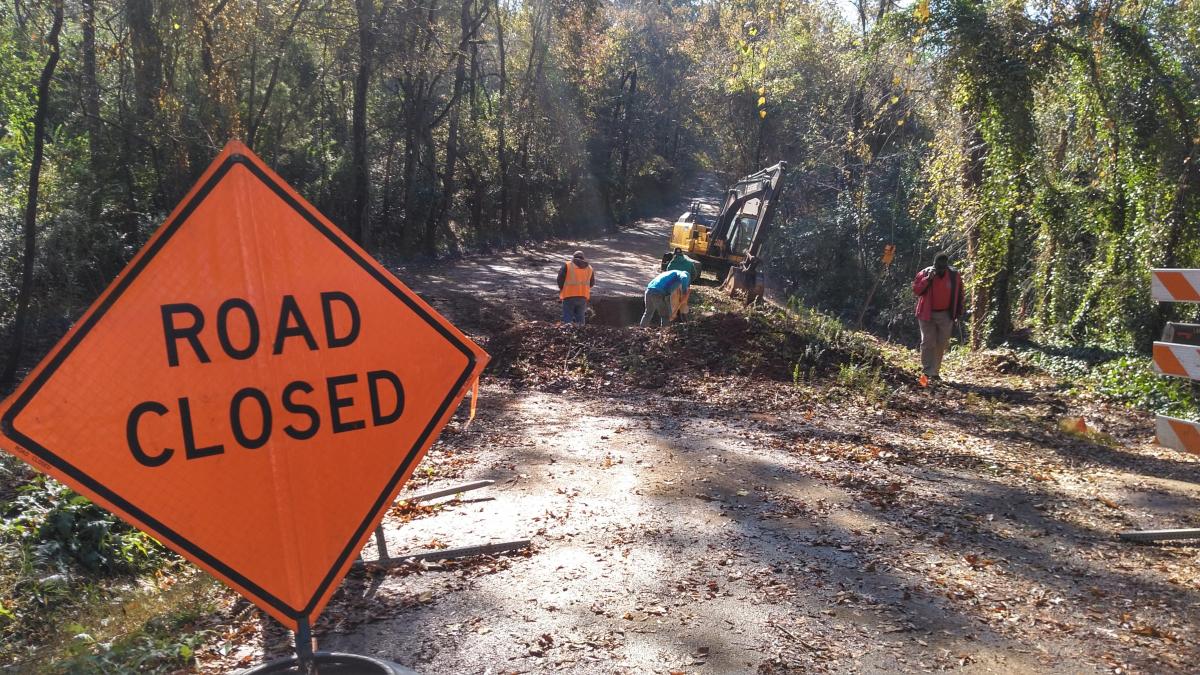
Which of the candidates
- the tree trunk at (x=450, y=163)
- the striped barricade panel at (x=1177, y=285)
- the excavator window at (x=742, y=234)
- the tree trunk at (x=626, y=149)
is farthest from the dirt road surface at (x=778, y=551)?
the tree trunk at (x=626, y=149)

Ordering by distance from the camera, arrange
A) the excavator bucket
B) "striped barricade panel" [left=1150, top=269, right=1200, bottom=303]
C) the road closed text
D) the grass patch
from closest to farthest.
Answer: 1. the road closed text
2. the grass patch
3. "striped barricade panel" [left=1150, top=269, right=1200, bottom=303]
4. the excavator bucket

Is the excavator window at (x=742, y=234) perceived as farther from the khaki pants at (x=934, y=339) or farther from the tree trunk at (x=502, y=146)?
the tree trunk at (x=502, y=146)

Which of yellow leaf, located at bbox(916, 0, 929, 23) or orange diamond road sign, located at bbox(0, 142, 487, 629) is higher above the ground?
yellow leaf, located at bbox(916, 0, 929, 23)

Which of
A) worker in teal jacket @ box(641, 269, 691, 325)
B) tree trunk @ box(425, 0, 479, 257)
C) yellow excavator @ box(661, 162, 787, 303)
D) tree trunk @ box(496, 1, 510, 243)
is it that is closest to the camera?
worker in teal jacket @ box(641, 269, 691, 325)

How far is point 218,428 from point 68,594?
277 centimetres

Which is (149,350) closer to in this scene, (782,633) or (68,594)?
(68,594)

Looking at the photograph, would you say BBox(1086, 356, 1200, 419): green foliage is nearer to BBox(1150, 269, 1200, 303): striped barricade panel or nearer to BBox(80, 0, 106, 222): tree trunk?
BBox(1150, 269, 1200, 303): striped barricade panel

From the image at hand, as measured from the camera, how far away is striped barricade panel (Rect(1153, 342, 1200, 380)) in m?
6.41

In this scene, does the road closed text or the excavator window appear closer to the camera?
the road closed text

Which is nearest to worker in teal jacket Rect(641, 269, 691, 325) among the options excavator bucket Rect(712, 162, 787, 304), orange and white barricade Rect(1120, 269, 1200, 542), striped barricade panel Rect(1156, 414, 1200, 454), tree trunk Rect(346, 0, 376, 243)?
excavator bucket Rect(712, 162, 787, 304)

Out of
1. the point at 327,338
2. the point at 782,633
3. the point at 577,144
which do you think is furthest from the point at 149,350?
the point at 577,144

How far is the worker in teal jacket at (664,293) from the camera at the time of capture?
15.5 m

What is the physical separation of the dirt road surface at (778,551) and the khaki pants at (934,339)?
2.72m

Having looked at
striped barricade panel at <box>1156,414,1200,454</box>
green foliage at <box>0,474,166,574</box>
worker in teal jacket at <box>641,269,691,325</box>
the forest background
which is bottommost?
green foliage at <box>0,474,166,574</box>
